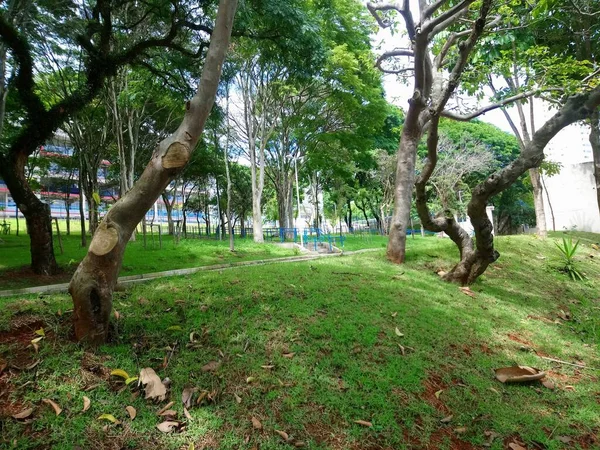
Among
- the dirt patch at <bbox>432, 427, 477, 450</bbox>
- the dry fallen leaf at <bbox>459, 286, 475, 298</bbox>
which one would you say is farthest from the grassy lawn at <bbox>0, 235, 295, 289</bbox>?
the dirt patch at <bbox>432, 427, 477, 450</bbox>

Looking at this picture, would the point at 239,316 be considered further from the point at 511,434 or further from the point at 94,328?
the point at 511,434

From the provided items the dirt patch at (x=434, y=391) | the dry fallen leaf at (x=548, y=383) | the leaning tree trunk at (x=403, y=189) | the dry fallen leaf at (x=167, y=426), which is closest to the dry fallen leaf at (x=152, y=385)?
the dry fallen leaf at (x=167, y=426)

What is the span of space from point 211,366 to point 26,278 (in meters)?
5.47

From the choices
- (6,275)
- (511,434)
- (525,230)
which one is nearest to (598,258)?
(511,434)

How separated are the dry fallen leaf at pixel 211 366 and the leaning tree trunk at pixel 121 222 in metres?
1.00

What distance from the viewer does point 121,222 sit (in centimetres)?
326

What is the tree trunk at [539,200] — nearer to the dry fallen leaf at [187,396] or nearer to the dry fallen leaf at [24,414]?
the dry fallen leaf at [187,396]

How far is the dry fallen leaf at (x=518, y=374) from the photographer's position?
3.92 metres

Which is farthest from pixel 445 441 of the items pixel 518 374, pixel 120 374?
pixel 120 374

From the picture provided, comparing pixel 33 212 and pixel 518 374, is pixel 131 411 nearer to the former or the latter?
pixel 518 374

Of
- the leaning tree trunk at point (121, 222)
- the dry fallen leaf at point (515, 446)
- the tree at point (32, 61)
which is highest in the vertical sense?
the tree at point (32, 61)

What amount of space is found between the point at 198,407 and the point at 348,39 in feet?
47.6

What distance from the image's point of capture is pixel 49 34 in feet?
25.5

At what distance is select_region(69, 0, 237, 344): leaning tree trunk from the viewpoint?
10.5 ft
